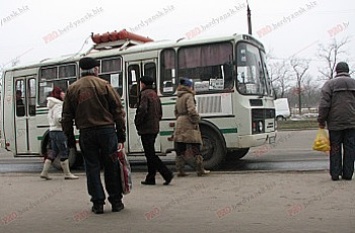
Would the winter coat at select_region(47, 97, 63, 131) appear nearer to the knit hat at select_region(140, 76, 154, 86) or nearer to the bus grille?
the knit hat at select_region(140, 76, 154, 86)

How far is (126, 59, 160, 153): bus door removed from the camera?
10766 mm

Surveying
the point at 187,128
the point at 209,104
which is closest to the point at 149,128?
the point at 187,128

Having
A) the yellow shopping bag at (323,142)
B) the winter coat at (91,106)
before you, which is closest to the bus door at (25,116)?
the winter coat at (91,106)

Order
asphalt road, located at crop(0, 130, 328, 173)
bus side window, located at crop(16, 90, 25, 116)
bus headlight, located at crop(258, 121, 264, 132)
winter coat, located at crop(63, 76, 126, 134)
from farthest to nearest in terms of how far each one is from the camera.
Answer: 1. bus side window, located at crop(16, 90, 25, 116)
2. asphalt road, located at crop(0, 130, 328, 173)
3. bus headlight, located at crop(258, 121, 264, 132)
4. winter coat, located at crop(63, 76, 126, 134)

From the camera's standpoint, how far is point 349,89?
756 centimetres

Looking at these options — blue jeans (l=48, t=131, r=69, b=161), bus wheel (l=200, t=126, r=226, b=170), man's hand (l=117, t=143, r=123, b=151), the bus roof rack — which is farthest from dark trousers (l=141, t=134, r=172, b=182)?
the bus roof rack

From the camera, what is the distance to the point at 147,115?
7824 millimetres

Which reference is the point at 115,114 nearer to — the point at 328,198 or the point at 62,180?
the point at 328,198

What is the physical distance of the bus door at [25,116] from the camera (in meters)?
12.2

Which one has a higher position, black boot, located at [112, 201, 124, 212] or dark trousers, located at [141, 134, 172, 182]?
dark trousers, located at [141, 134, 172, 182]

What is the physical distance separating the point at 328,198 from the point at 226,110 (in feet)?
12.6

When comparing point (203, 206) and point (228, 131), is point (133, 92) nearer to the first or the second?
point (228, 131)

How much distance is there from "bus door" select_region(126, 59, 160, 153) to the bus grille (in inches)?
58.6

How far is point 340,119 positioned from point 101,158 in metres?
3.95
